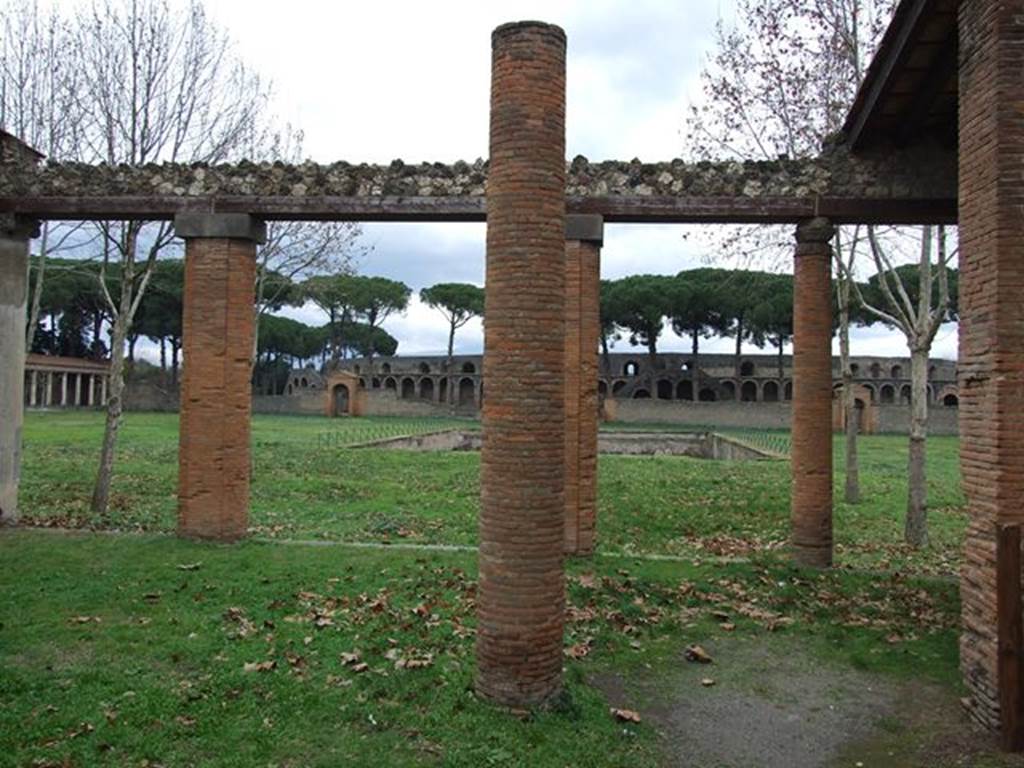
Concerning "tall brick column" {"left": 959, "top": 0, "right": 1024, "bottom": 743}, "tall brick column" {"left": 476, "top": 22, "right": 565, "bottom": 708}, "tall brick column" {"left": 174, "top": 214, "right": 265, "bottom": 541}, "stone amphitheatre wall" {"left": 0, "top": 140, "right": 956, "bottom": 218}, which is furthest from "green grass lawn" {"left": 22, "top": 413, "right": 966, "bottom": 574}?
"tall brick column" {"left": 476, "top": 22, "right": 565, "bottom": 708}

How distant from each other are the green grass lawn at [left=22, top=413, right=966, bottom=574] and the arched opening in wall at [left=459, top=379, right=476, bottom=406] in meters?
39.8

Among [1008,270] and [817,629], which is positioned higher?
[1008,270]

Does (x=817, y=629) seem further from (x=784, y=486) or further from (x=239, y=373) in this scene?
(x=784, y=486)

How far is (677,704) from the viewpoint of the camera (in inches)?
225

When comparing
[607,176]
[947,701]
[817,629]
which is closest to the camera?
[947,701]

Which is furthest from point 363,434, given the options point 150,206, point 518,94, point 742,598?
point 518,94

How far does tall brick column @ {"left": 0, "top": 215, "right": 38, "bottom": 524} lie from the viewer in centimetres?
1066

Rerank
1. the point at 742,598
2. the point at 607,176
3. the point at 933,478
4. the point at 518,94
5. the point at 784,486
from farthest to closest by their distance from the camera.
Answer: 1. the point at 933,478
2. the point at 784,486
3. the point at 607,176
4. the point at 742,598
5. the point at 518,94

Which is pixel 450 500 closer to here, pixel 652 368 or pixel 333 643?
pixel 333 643

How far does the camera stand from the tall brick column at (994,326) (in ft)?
18.5

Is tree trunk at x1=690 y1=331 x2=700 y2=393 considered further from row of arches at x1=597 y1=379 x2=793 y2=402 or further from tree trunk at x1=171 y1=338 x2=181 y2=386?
tree trunk at x1=171 y1=338 x2=181 y2=386

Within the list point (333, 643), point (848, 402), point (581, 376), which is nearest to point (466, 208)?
point (581, 376)

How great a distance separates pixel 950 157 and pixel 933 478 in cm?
1456

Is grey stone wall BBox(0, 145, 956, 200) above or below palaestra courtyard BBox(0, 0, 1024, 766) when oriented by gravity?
above
